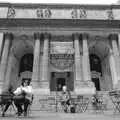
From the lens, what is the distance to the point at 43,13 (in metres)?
23.1

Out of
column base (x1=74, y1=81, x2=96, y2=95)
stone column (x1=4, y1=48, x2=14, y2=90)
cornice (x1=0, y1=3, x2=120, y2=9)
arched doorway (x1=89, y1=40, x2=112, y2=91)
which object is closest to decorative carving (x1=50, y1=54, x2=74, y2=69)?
column base (x1=74, y1=81, x2=96, y2=95)

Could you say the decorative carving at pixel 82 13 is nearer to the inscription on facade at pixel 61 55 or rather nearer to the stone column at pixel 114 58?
the stone column at pixel 114 58

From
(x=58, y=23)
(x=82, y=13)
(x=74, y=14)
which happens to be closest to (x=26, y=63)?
(x=58, y=23)

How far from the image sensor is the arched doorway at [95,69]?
24.9m

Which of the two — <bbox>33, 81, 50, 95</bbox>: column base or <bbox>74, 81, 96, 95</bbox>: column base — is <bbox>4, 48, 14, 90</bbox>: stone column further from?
<bbox>74, 81, 96, 95</bbox>: column base

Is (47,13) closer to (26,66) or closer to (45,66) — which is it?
(45,66)

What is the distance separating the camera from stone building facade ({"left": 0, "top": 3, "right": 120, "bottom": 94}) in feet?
63.0

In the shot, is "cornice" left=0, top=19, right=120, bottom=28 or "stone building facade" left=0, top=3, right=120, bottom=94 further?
"cornice" left=0, top=19, right=120, bottom=28

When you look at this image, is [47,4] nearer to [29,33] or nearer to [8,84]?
[29,33]

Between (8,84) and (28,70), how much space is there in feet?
17.8

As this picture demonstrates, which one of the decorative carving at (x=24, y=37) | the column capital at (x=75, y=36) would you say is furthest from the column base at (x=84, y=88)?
the decorative carving at (x=24, y=37)

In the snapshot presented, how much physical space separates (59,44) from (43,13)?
6.75 metres

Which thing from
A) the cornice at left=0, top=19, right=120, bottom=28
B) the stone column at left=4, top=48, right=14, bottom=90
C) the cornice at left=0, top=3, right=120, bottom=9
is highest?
the cornice at left=0, top=3, right=120, bottom=9

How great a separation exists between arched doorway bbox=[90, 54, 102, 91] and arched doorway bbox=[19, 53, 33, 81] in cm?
1103
